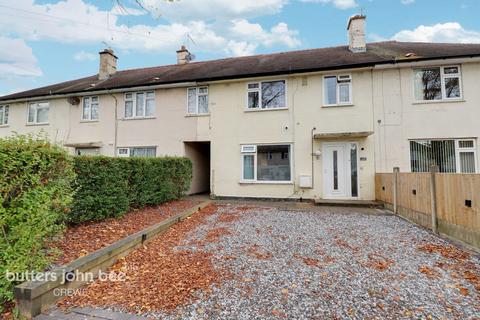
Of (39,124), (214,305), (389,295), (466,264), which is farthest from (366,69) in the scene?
(39,124)

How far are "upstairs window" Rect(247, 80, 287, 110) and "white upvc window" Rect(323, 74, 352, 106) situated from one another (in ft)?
6.07

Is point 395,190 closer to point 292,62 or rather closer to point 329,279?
point 329,279

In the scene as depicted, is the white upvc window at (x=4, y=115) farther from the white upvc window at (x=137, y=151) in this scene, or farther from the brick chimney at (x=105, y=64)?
the white upvc window at (x=137, y=151)

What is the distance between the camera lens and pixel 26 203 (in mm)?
2863

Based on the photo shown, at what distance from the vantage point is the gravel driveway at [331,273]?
8.74ft

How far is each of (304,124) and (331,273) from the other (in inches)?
308

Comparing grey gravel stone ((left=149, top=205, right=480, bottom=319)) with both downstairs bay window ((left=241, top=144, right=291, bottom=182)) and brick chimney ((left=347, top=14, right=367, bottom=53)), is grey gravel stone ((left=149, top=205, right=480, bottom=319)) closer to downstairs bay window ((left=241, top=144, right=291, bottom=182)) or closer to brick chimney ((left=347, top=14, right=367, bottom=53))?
downstairs bay window ((left=241, top=144, right=291, bottom=182))

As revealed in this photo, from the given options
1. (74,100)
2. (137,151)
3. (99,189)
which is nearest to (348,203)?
(99,189)

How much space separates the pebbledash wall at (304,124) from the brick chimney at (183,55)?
495cm

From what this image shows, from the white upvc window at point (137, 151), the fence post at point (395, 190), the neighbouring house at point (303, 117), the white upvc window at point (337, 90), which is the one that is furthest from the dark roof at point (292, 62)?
the fence post at point (395, 190)

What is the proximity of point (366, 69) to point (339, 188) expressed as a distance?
5.21m

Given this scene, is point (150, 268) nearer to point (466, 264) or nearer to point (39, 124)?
point (466, 264)

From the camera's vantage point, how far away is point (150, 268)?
3750 mm

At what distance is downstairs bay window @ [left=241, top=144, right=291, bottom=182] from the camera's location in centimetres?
1064
